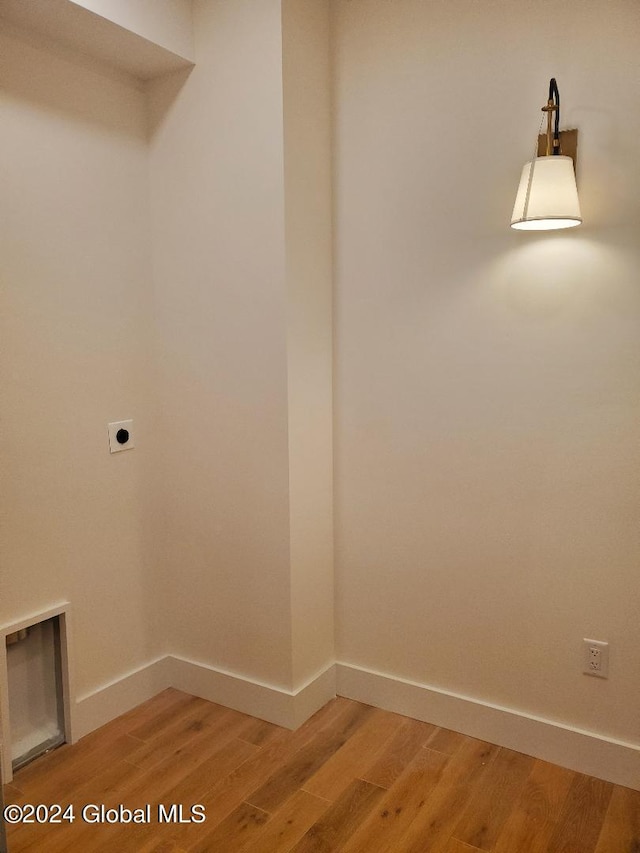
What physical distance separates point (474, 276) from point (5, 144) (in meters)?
1.50

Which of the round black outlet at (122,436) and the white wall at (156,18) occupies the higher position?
the white wall at (156,18)

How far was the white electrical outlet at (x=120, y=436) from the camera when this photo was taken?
8.33 feet

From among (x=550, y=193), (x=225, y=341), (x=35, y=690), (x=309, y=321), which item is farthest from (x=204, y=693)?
(x=550, y=193)

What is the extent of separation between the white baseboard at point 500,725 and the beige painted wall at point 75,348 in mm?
886

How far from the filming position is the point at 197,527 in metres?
2.69

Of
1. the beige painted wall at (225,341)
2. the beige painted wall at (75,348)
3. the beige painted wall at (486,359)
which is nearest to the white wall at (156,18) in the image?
the beige painted wall at (225,341)

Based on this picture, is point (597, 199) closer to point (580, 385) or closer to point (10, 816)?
point (580, 385)

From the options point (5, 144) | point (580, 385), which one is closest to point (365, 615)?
point (580, 385)

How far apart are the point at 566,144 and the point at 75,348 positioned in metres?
1.67

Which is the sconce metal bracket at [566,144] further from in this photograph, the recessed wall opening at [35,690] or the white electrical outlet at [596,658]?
the recessed wall opening at [35,690]

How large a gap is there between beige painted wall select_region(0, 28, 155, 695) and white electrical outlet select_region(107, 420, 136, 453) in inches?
1.1

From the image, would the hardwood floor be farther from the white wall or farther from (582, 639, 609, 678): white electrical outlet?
the white wall

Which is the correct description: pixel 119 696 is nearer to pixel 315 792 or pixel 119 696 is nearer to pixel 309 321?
pixel 315 792

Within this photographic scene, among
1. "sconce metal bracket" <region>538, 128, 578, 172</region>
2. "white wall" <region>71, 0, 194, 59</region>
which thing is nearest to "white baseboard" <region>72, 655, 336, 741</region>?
"sconce metal bracket" <region>538, 128, 578, 172</region>
